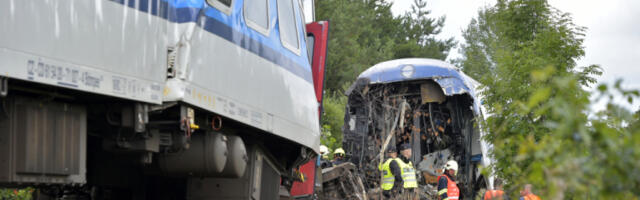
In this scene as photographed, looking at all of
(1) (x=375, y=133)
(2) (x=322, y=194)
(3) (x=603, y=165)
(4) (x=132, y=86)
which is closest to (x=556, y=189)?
(3) (x=603, y=165)

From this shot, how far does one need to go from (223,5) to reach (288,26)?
5.74 ft

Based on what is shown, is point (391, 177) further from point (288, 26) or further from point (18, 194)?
point (18, 194)

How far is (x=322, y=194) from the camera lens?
1330 cm

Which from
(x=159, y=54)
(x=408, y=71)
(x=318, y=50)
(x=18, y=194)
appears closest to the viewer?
(x=159, y=54)

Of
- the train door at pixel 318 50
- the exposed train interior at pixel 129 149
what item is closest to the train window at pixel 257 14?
the exposed train interior at pixel 129 149

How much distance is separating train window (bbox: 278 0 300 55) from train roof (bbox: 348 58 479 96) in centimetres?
555

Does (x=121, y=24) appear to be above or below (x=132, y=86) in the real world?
above

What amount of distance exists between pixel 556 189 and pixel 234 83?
402cm

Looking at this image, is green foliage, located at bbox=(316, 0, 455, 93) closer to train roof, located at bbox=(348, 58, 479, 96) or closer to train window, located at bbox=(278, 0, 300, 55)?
train roof, located at bbox=(348, 58, 479, 96)

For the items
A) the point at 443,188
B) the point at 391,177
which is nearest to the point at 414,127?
the point at 391,177

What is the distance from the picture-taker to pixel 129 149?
569 cm

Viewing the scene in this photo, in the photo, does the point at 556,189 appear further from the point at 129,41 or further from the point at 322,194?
the point at 322,194

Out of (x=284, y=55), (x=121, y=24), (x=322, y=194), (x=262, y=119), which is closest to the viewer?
(x=121, y=24)

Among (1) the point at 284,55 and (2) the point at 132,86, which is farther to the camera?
(1) the point at 284,55
